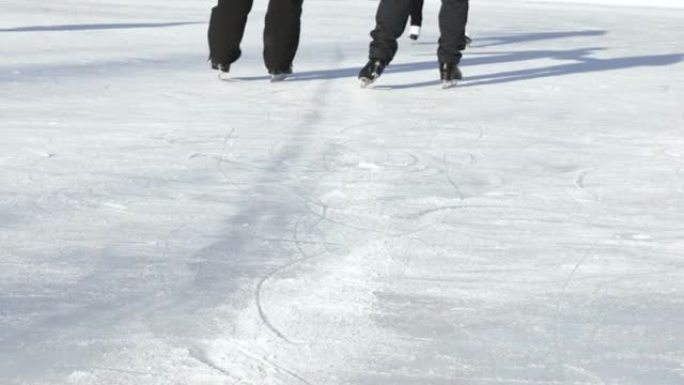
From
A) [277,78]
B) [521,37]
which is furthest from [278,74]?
[521,37]

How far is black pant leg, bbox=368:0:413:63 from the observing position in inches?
272

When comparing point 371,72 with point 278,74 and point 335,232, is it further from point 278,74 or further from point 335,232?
point 335,232

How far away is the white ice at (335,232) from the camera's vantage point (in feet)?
7.75

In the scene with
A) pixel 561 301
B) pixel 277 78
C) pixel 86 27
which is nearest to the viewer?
pixel 561 301

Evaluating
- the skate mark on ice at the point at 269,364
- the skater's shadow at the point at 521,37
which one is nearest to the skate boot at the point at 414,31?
the skater's shadow at the point at 521,37

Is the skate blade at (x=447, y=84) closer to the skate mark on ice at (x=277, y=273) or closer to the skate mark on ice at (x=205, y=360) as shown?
the skate mark on ice at (x=277, y=273)

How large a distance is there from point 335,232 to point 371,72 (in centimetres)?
369

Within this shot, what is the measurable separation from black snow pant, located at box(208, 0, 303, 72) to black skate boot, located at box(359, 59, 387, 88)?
0.37m

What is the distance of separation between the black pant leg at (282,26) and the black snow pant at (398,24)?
381 mm

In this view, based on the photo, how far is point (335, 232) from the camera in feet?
11.1

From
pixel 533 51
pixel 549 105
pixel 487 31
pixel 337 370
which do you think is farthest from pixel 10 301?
pixel 487 31

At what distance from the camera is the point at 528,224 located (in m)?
3.57

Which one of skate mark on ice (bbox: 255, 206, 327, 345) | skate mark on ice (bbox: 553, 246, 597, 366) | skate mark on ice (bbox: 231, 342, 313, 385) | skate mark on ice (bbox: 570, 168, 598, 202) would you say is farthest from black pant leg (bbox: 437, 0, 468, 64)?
skate mark on ice (bbox: 231, 342, 313, 385)

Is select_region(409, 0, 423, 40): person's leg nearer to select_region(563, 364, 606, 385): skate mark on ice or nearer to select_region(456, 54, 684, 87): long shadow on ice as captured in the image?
select_region(456, 54, 684, 87): long shadow on ice
